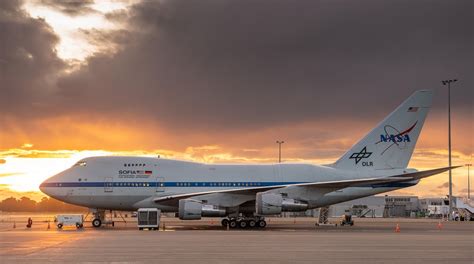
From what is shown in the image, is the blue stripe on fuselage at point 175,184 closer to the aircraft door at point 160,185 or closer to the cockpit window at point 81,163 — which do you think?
the aircraft door at point 160,185

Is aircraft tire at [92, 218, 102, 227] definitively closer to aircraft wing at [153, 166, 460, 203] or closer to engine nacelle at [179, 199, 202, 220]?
aircraft wing at [153, 166, 460, 203]

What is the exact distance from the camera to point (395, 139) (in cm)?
4303

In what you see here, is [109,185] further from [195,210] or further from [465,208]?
[465,208]

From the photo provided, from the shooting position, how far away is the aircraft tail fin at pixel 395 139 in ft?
141

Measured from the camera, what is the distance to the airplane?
38719mm

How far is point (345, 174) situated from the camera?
42.6 m

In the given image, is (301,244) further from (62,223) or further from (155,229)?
(62,223)

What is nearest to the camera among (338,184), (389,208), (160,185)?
(338,184)

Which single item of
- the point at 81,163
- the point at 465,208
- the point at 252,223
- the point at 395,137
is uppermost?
the point at 395,137

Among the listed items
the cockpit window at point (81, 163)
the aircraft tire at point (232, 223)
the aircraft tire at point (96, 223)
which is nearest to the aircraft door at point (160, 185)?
the aircraft tire at point (96, 223)

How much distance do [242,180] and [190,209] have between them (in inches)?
200

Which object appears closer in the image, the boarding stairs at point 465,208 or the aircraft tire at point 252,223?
the aircraft tire at point 252,223

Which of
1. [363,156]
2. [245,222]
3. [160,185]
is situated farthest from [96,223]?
[363,156]

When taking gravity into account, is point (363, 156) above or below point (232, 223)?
above
